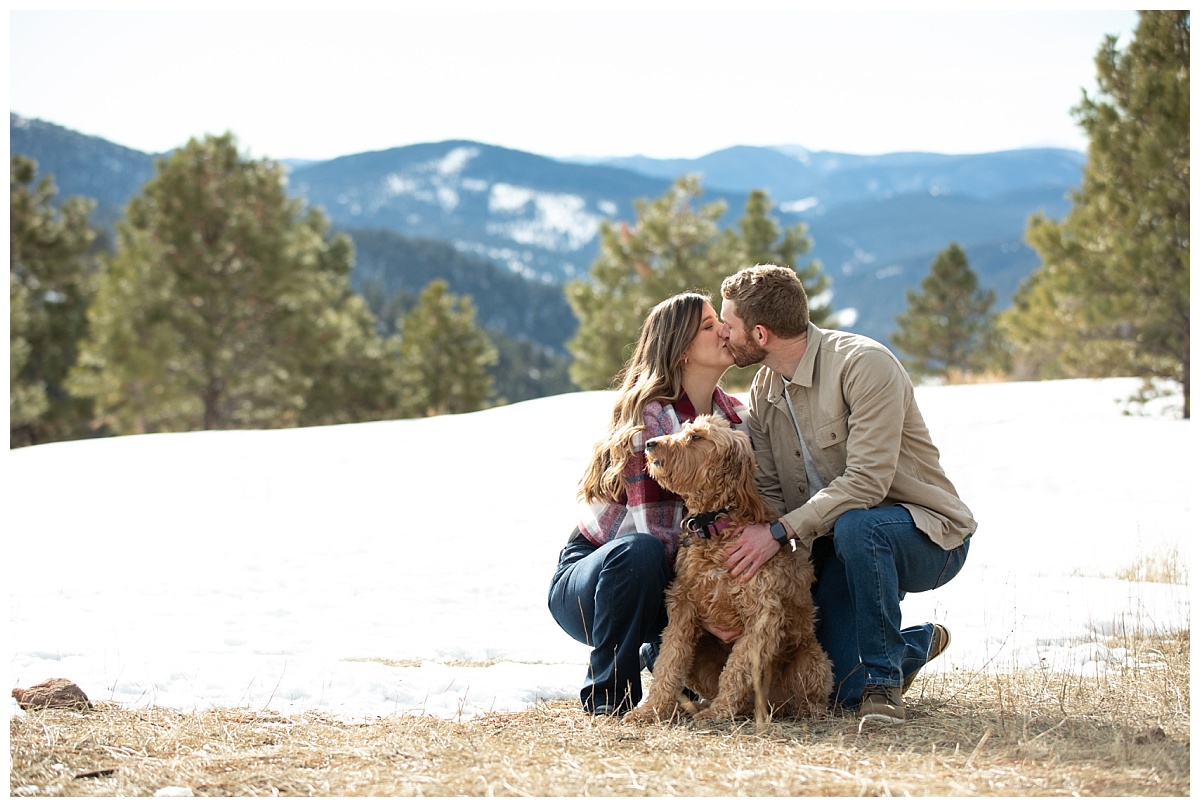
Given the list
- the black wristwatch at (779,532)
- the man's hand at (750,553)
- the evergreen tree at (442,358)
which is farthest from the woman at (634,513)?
the evergreen tree at (442,358)

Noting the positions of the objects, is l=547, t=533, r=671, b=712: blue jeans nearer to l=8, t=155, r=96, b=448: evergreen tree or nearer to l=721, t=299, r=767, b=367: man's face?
l=721, t=299, r=767, b=367: man's face

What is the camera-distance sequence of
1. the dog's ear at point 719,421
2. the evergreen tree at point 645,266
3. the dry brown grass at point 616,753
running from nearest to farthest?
the dry brown grass at point 616,753, the dog's ear at point 719,421, the evergreen tree at point 645,266

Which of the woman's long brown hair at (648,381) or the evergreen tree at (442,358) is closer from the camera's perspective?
the woman's long brown hair at (648,381)

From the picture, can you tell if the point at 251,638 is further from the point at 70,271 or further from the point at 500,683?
the point at 70,271

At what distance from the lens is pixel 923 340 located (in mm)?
40250

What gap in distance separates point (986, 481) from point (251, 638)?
28.5 feet

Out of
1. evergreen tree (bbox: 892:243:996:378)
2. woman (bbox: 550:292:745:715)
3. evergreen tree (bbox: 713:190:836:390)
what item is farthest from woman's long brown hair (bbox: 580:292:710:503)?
evergreen tree (bbox: 892:243:996:378)

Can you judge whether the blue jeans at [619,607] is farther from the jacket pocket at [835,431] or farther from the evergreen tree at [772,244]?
the evergreen tree at [772,244]

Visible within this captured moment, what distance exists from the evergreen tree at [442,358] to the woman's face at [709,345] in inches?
1139

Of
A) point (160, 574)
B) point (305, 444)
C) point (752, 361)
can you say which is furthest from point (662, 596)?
point (305, 444)

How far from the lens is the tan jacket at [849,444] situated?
4.53 metres

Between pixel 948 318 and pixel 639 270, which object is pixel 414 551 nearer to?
pixel 639 270

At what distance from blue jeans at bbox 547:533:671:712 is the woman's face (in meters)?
0.87

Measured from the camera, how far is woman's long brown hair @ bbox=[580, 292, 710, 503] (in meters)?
4.76
